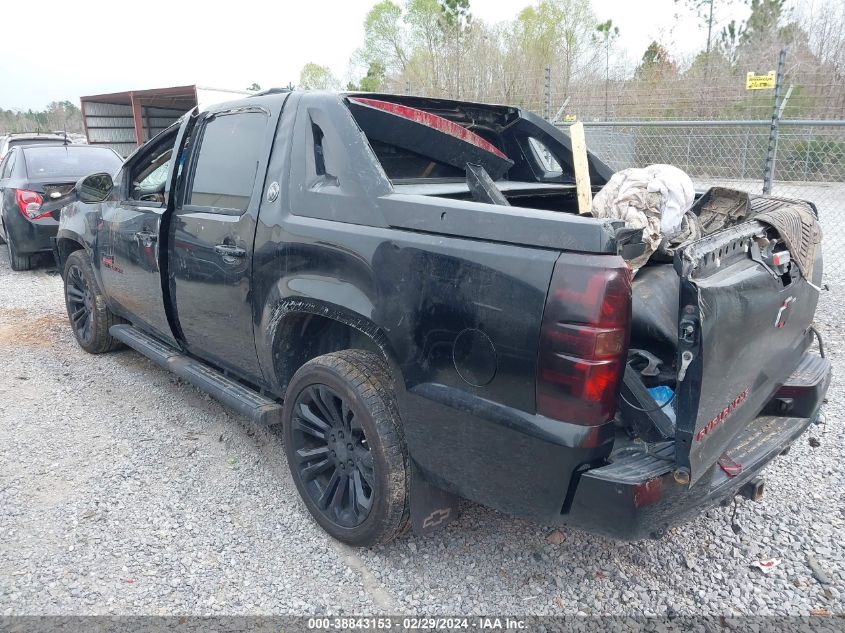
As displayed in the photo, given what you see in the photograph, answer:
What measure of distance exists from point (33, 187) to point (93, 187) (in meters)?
4.30

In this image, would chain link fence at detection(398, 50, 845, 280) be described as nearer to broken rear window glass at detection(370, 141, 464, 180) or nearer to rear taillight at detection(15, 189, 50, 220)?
broken rear window glass at detection(370, 141, 464, 180)

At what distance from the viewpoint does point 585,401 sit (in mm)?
1972

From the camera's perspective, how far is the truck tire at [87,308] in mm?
5055

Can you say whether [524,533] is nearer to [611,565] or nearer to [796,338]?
[611,565]

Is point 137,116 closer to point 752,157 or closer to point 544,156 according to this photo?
point 752,157

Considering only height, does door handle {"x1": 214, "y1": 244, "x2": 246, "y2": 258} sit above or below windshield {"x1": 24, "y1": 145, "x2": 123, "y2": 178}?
below

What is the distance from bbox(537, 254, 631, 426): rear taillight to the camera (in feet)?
6.26

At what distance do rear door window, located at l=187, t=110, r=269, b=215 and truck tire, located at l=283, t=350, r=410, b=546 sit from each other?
1085 mm

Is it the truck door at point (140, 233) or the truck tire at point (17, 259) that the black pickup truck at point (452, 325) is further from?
the truck tire at point (17, 259)

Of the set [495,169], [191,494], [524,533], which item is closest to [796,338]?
[524,533]

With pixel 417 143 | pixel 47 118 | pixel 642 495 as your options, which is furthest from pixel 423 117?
pixel 47 118

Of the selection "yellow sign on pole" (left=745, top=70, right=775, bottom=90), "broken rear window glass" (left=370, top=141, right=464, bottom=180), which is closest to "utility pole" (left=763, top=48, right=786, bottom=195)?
"yellow sign on pole" (left=745, top=70, right=775, bottom=90)

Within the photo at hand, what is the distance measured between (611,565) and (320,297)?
5.71 feet

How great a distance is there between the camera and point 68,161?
8969 mm
